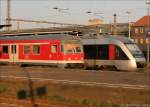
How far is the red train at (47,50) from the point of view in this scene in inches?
1411

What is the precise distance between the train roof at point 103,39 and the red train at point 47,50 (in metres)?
0.77

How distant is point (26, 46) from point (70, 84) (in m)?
17.7

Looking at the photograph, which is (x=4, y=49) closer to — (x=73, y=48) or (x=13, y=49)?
(x=13, y=49)

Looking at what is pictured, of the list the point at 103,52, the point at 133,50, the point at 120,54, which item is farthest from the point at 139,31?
the point at 120,54

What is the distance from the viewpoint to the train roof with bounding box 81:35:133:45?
34.4 meters

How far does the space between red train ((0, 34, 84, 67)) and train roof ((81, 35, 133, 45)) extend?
77 cm

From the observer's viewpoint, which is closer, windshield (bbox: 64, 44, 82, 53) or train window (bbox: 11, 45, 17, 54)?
windshield (bbox: 64, 44, 82, 53)

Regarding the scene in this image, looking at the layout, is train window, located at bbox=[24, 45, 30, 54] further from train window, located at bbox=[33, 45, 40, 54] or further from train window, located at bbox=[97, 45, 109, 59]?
train window, located at bbox=[97, 45, 109, 59]

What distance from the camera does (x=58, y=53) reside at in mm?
35812

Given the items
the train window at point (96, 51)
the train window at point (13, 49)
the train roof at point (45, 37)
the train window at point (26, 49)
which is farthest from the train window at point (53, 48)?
the train window at point (13, 49)

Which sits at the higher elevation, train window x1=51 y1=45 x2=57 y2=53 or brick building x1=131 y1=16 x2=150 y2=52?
brick building x1=131 y1=16 x2=150 y2=52

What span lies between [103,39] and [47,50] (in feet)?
16.4

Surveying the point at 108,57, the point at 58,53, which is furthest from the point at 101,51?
the point at 58,53

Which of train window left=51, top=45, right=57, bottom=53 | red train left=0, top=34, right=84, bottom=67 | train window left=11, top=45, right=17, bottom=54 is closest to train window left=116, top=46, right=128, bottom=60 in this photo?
red train left=0, top=34, right=84, bottom=67
